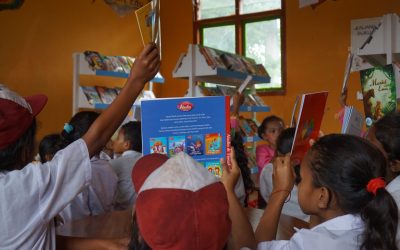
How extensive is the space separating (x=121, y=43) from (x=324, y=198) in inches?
196

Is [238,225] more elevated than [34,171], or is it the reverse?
[34,171]

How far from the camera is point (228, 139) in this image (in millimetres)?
1504

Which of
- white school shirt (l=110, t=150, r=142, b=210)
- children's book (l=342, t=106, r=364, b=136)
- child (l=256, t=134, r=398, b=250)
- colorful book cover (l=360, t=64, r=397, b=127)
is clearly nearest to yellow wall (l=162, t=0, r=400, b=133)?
colorful book cover (l=360, t=64, r=397, b=127)

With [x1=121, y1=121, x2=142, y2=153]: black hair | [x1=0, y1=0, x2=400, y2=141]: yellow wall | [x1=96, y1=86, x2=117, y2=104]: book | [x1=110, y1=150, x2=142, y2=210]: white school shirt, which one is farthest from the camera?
[x1=0, y1=0, x2=400, y2=141]: yellow wall

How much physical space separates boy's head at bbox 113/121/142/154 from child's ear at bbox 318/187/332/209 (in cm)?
152

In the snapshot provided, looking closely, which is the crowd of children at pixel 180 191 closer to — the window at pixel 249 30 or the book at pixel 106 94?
the book at pixel 106 94

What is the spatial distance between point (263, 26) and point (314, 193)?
512cm

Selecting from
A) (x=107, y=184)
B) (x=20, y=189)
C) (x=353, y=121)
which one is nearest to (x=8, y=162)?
(x=20, y=189)

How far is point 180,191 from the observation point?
2.39 ft

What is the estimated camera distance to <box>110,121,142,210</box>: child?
90.0 inches

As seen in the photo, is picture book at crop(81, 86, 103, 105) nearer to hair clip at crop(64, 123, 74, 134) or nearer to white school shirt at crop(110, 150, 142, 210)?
white school shirt at crop(110, 150, 142, 210)

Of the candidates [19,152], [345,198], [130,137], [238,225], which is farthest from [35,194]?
[130,137]

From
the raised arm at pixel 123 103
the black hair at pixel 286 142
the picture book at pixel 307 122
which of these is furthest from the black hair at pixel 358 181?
the black hair at pixel 286 142

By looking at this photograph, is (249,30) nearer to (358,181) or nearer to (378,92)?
(378,92)
